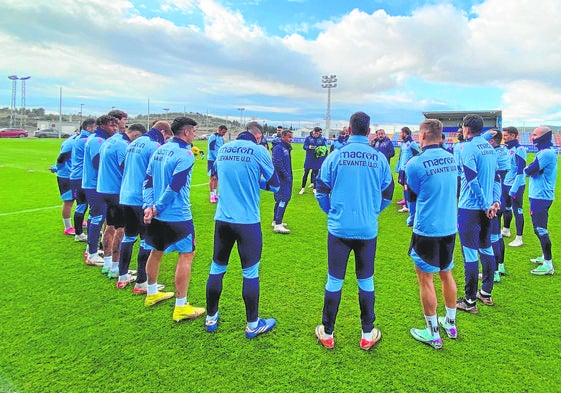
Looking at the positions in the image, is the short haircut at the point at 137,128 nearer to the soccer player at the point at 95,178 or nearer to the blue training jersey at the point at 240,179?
the soccer player at the point at 95,178

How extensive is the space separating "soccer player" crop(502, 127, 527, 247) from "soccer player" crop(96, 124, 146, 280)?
604 centimetres

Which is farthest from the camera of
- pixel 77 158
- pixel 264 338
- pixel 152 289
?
pixel 77 158

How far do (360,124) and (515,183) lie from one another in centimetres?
459

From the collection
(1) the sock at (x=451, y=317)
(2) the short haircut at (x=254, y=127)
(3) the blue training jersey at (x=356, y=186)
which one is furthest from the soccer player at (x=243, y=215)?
(1) the sock at (x=451, y=317)

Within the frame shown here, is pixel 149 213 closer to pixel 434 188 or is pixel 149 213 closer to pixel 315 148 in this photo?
pixel 434 188

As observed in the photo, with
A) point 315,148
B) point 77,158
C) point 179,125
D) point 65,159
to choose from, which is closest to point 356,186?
point 179,125

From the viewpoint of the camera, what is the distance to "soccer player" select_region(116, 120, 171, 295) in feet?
14.4

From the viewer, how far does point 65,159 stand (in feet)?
21.8

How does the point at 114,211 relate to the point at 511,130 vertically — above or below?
below

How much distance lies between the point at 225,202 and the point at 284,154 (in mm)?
4038

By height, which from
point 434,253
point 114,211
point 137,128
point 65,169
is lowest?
point 434,253

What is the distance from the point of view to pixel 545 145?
17.4 ft

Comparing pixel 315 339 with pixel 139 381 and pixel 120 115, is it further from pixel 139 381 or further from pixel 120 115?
pixel 120 115

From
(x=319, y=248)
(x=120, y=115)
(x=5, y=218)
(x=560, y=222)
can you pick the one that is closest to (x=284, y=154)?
(x=319, y=248)
